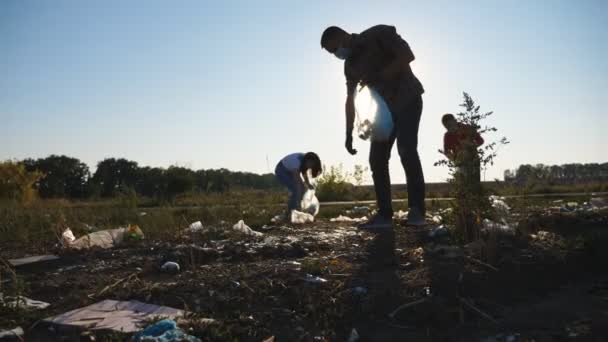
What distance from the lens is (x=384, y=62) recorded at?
164 inches

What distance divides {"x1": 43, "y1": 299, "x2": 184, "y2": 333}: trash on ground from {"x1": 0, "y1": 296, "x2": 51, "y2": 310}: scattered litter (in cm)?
21

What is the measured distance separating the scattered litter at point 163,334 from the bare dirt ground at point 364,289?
0.31 feet

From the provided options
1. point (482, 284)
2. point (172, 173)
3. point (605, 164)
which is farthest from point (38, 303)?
point (605, 164)

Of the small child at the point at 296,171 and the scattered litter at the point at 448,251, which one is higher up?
the small child at the point at 296,171

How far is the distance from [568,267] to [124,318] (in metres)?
2.28

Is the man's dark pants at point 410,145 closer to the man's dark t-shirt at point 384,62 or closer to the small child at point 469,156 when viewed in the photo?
the man's dark t-shirt at point 384,62

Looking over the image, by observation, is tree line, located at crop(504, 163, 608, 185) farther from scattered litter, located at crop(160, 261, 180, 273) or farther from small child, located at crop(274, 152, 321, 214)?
scattered litter, located at crop(160, 261, 180, 273)

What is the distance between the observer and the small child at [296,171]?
241 inches

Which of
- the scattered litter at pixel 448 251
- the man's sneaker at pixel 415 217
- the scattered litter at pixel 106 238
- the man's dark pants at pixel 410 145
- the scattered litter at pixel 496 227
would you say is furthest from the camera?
the man's sneaker at pixel 415 217

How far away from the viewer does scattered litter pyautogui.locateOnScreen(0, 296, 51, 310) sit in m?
1.89

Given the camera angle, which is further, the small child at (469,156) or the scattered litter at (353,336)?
the small child at (469,156)

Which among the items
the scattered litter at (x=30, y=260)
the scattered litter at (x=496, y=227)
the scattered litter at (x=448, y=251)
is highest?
the scattered litter at (x=496, y=227)

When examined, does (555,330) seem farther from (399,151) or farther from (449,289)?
(399,151)

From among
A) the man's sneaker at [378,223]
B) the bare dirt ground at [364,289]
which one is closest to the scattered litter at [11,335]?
the bare dirt ground at [364,289]
